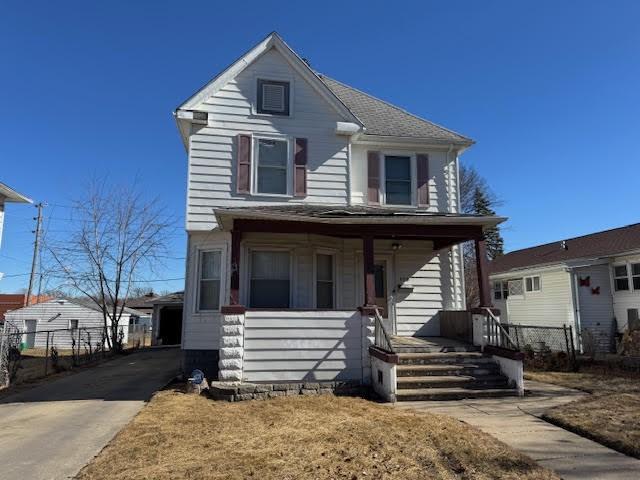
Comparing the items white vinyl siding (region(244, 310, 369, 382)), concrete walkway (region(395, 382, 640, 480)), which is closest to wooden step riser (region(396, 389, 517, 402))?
concrete walkway (region(395, 382, 640, 480))

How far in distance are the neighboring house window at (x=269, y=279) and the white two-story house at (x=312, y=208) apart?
0.02 m

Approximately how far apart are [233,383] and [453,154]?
8.40m

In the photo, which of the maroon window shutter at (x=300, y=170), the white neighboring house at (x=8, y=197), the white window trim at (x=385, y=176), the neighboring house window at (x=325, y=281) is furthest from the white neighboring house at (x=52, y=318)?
the white window trim at (x=385, y=176)

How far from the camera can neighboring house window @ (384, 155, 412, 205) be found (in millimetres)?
12180

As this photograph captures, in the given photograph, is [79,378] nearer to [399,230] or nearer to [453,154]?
[399,230]

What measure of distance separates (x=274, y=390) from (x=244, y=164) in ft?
17.7

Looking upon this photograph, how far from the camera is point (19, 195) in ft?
43.5

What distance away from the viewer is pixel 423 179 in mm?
12273

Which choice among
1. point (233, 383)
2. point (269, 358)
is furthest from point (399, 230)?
point (233, 383)

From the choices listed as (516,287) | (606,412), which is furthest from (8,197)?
(516,287)

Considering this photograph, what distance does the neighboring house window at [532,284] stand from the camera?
20212 millimetres

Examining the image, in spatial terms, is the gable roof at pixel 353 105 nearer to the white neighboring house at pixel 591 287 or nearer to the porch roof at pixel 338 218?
the porch roof at pixel 338 218

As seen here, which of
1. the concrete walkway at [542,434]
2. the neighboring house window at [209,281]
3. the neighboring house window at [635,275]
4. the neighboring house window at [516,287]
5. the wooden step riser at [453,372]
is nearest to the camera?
the concrete walkway at [542,434]

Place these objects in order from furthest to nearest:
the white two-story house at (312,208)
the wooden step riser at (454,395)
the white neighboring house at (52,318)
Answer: the white neighboring house at (52,318) → the white two-story house at (312,208) → the wooden step riser at (454,395)
